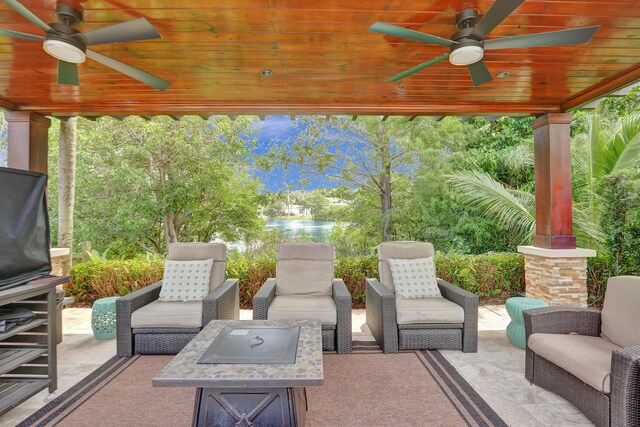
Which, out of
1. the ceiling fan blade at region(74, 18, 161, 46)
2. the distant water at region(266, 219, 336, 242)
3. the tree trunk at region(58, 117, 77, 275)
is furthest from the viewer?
the distant water at region(266, 219, 336, 242)

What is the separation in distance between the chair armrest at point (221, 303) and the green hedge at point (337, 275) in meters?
1.20

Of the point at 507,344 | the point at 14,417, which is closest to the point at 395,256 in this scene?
the point at 507,344

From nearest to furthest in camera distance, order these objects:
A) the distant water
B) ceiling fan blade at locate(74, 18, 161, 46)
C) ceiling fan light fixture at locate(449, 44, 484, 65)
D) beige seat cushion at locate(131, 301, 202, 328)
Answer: ceiling fan blade at locate(74, 18, 161, 46) → ceiling fan light fixture at locate(449, 44, 484, 65) → beige seat cushion at locate(131, 301, 202, 328) → the distant water

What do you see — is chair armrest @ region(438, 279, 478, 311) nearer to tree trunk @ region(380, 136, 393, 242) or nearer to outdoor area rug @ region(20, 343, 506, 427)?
outdoor area rug @ region(20, 343, 506, 427)

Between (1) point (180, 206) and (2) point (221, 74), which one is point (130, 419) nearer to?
(2) point (221, 74)

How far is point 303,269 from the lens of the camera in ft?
14.0

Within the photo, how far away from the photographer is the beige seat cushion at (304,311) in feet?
11.6

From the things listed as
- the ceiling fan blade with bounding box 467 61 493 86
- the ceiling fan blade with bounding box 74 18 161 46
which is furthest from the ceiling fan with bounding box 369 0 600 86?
the ceiling fan blade with bounding box 74 18 161 46

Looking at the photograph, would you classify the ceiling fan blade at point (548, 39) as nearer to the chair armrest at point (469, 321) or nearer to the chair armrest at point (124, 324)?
the chair armrest at point (469, 321)

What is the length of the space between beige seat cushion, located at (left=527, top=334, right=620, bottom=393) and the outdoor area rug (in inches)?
23.6

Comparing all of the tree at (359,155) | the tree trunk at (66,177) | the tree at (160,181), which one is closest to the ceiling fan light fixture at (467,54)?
the tree at (359,155)

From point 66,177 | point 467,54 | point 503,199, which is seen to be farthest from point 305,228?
point 467,54

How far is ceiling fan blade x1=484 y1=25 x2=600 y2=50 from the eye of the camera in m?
2.32

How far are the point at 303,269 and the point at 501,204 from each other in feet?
12.7
